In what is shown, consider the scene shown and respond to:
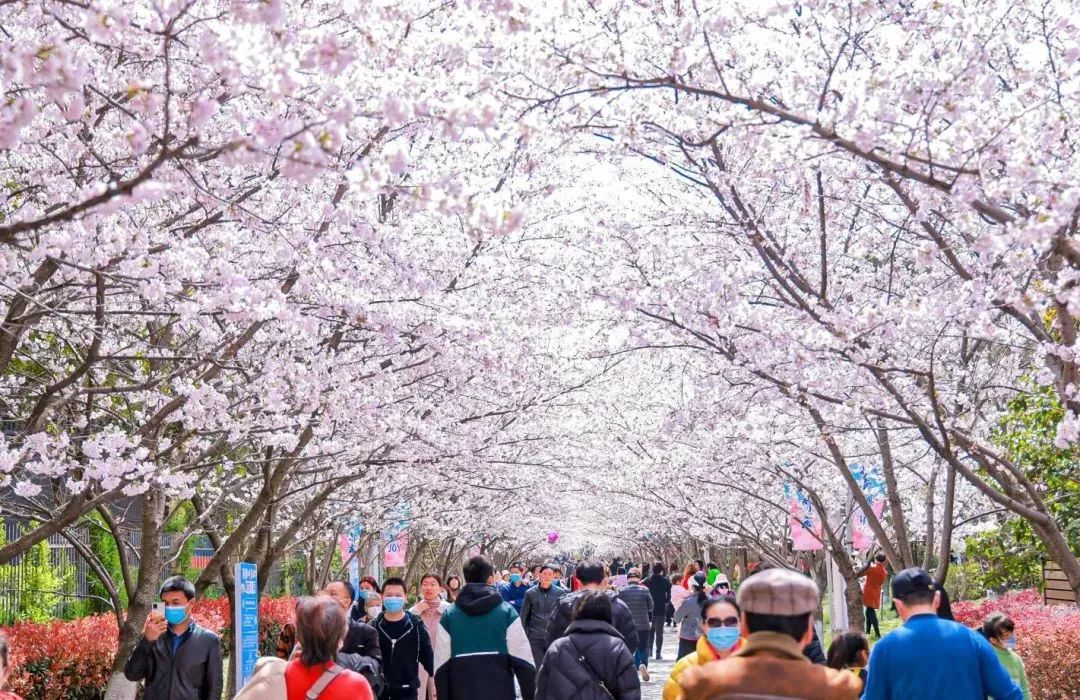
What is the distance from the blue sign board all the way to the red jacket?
735 centimetres

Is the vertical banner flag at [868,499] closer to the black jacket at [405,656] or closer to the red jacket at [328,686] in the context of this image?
the black jacket at [405,656]

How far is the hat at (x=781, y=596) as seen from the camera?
4.00 m

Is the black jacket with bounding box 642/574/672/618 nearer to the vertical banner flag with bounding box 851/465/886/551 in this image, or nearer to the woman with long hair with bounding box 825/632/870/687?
the vertical banner flag with bounding box 851/465/886/551

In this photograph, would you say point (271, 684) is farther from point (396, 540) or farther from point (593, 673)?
point (396, 540)

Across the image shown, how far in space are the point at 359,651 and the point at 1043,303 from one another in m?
5.48

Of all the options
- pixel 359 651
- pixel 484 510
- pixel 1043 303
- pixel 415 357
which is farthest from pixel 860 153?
pixel 484 510

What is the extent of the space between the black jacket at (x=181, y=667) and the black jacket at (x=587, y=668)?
225 centimetres

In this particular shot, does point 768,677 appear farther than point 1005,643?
No

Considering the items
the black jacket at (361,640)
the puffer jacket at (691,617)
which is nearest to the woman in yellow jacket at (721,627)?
the black jacket at (361,640)

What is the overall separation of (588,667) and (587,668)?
0.04ft

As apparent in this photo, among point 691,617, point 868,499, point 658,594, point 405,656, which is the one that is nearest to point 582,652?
point 405,656

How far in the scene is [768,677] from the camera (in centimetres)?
387

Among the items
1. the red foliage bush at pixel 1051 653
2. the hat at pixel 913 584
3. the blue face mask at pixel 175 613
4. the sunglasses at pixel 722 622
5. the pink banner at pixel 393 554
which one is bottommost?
the red foliage bush at pixel 1051 653

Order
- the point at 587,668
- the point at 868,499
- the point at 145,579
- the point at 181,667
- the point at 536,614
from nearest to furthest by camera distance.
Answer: the point at 587,668, the point at 181,667, the point at 145,579, the point at 536,614, the point at 868,499
